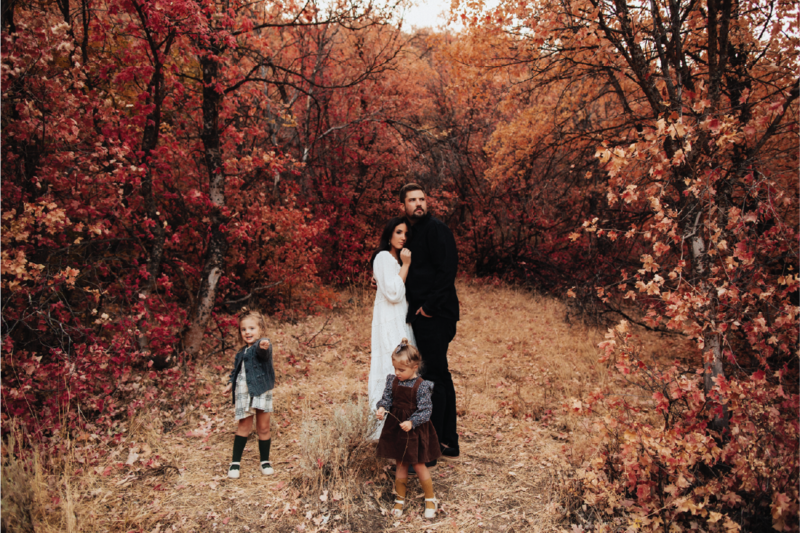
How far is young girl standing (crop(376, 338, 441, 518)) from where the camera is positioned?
10.2 feet

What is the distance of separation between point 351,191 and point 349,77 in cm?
311

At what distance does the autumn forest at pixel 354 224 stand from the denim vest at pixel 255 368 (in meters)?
1.02

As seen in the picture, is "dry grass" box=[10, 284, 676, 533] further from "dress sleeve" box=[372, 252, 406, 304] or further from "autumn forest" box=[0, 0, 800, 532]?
"dress sleeve" box=[372, 252, 406, 304]

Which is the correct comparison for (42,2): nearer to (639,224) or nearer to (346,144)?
(346,144)

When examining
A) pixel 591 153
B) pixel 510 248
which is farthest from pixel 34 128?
pixel 510 248

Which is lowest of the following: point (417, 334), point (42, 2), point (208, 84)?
point (417, 334)

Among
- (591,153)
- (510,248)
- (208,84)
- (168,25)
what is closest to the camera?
(168,25)

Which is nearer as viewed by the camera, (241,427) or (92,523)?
(92,523)

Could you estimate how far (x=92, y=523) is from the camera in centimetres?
294

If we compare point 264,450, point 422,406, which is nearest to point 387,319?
point 422,406

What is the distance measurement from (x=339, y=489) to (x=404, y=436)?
2.35 feet

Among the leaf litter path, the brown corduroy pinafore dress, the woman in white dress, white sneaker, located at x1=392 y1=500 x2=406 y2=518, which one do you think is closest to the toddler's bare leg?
the leaf litter path

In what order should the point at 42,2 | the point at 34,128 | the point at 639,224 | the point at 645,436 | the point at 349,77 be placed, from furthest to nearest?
the point at 349,77 → the point at 639,224 → the point at 42,2 → the point at 34,128 → the point at 645,436

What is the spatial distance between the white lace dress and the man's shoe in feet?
2.16
